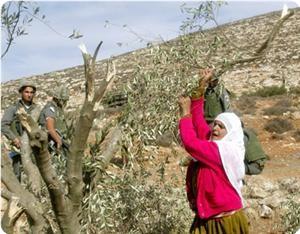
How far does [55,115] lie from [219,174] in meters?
2.94


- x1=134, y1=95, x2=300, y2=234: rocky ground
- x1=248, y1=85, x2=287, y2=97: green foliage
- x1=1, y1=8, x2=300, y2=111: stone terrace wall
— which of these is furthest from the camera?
x1=1, y1=8, x2=300, y2=111: stone terrace wall

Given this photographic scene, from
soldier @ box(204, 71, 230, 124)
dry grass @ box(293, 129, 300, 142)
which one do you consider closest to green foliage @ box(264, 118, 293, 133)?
dry grass @ box(293, 129, 300, 142)

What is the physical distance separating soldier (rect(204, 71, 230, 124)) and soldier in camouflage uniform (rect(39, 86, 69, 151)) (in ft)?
5.65

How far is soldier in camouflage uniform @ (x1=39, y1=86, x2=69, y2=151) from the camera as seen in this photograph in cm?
745

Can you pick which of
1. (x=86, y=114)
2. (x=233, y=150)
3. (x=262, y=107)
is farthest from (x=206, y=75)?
(x=262, y=107)

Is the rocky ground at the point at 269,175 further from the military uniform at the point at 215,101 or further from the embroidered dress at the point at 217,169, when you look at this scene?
the embroidered dress at the point at 217,169

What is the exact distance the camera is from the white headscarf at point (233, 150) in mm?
5234

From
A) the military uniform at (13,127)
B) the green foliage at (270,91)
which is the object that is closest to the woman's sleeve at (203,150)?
the military uniform at (13,127)

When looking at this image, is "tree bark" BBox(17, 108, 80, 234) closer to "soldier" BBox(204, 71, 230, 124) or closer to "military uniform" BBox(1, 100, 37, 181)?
"soldier" BBox(204, 71, 230, 124)

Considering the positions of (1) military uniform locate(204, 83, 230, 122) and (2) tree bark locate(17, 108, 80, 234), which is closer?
(2) tree bark locate(17, 108, 80, 234)

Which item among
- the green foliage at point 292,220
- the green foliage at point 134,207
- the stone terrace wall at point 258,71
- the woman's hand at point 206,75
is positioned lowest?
the green foliage at point 292,220

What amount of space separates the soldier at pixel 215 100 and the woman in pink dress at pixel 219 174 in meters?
0.78

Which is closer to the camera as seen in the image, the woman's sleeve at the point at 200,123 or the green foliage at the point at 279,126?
the woman's sleeve at the point at 200,123

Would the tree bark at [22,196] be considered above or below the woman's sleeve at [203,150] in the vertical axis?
below
